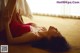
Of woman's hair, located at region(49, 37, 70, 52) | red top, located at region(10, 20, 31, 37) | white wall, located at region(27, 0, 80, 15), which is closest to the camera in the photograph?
woman's hair, located at region(49, 37, 70, 52)

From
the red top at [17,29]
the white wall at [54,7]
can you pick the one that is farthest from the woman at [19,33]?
the white wall at [54,7]

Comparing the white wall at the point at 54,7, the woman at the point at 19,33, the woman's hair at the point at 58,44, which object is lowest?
the woman's hair at the point at 58,44

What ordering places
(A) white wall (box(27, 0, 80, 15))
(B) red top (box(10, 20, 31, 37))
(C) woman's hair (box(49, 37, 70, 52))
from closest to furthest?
(C) woman's hair (box(49, 37, 70, 52))
(B) red top (box(10, 20, 31, 37))
(A) white wall (box(27, 0, 80, 15))

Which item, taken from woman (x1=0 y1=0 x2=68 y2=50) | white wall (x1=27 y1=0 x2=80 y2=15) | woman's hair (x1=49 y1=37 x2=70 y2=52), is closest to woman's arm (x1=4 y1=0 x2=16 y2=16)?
woman (x1=0 y1=0 x2=68 y2=50)

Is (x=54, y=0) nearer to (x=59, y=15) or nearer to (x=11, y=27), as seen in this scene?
(x=59, y=15)

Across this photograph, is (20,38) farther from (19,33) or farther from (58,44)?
(58,44)

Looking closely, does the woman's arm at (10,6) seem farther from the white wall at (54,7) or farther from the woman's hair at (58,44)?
the white wall at (54,7)

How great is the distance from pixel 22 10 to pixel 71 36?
652 mm

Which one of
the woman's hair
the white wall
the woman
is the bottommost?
the woman's hair

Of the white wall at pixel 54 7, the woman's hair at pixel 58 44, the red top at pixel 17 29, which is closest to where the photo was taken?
the woman's hair at pixel 58 44

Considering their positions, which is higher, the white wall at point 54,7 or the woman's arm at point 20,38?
the white wall at point 54,7

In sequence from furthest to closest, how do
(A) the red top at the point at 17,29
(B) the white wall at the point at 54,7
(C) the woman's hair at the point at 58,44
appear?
(B) the white wall at the point at 54,7 < (A) the red top at the point at 17,29 < (C) the woman's hair at the point at 58,44

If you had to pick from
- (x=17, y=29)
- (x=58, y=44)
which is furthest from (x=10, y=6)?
(x=58, y=44)

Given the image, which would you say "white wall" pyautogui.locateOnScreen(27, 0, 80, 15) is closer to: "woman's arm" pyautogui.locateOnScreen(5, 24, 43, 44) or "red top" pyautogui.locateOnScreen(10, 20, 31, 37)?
"red top" pyautogui.locateOnScreen(10, 20, 31, 37)
